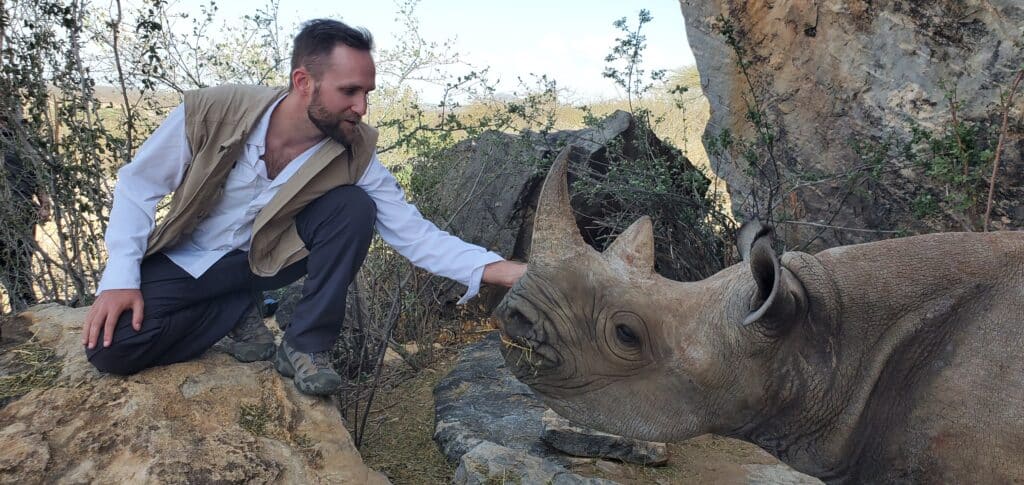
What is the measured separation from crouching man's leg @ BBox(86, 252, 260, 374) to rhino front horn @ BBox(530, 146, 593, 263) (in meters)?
1.62

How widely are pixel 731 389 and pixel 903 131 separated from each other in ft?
11.5

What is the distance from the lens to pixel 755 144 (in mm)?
6547

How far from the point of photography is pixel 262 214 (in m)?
3.93

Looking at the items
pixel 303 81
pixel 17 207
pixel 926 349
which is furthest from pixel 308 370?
pixel 17 207

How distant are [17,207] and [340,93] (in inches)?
127

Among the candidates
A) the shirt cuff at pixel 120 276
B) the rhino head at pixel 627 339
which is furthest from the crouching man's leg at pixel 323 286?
the rhino head at pixel 627 339

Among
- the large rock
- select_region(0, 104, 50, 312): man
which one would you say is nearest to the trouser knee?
the large rock

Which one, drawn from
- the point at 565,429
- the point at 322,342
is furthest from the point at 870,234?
the point at 322,342

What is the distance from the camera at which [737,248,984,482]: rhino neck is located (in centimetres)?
294

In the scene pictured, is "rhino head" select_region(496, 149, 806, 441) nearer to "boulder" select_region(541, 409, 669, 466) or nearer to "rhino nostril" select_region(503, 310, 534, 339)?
"rhino nostril" select_region(503, 310, 534, 339)

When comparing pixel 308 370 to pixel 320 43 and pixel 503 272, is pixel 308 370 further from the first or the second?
pixel 320 43

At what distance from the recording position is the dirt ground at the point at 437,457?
14.5 ft

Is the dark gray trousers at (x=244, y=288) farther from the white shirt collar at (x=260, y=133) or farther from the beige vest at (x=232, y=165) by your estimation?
the white shirt collar at (x=260, y=133)

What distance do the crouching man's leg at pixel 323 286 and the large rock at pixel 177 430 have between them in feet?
0.39
